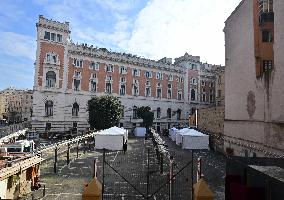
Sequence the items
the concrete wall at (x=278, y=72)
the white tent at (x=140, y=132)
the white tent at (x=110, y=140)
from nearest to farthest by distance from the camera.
Answer: the concrete wall at (x=278, y=72)
the white tent at (x=110, y=140)
the white tent at (x=140, y=132)

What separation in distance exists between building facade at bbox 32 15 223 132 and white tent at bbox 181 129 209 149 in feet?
89.9

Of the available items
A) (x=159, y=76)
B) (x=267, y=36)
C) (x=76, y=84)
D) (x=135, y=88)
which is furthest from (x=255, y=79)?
(x=159, y=76)

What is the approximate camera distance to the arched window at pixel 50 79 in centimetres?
5138

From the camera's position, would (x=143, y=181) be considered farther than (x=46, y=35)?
No

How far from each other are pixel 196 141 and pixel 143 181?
1610cm

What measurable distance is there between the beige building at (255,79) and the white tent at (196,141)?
2335 mm

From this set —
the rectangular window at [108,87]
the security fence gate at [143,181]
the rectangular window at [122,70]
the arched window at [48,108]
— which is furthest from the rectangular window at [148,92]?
the security fence gate at [143,181]

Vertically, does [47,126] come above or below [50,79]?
below

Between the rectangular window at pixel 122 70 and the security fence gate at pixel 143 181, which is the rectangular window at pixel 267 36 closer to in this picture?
the security fence gate at pixel 143 181

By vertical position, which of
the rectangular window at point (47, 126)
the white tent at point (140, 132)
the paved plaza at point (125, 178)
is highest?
the rectangular window at point (47, 126)

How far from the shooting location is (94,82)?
192 ft

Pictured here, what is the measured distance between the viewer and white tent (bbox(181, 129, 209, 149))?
33.4m

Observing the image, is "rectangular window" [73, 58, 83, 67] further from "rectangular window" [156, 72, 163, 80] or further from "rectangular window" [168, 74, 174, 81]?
"rectangular window" [168, 74, 174, 81]

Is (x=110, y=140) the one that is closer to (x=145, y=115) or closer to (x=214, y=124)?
(x=214, y=124)
